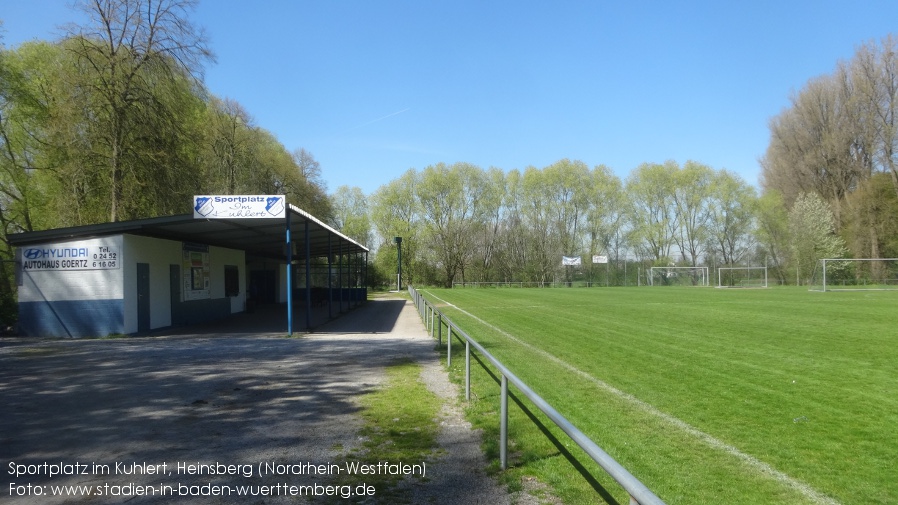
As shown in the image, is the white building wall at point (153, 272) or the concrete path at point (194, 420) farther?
the white building wall at point (153, 272)

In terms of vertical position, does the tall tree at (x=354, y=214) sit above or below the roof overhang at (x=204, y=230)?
above

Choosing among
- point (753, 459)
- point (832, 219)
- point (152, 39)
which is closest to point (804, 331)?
point (753, 459)

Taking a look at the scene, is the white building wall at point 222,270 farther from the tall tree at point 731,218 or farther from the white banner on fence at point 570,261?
the tall tree at point 731,218

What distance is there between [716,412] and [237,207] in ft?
41.5

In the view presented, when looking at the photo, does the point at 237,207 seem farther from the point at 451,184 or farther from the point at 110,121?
the point at 451,184

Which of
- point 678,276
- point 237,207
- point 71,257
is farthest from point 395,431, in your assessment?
point 678,276

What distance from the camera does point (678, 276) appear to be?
6219 centimetres

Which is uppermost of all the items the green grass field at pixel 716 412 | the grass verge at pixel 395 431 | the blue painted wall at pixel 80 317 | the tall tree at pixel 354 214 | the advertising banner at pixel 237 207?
the tall tree at pixel 354 214

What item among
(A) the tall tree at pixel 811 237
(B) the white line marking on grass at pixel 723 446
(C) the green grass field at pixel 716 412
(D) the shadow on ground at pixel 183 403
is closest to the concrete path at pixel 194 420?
(D) the shadow on ground at pixel 183 403

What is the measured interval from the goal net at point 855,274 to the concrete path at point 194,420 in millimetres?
49275

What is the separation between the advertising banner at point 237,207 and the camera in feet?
50.5

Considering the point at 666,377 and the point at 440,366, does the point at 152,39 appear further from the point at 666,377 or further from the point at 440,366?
the point at 666,377

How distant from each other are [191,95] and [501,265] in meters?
49.4

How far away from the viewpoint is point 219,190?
115 feet
